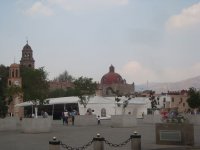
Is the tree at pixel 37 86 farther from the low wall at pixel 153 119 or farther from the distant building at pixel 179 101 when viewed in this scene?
the distant building at pixel 179 101

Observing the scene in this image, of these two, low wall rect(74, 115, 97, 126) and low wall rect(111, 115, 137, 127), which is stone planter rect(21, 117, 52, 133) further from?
low wall rect(74, 115, 97, 126)

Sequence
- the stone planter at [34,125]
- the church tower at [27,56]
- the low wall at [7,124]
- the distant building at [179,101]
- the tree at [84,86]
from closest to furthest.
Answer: the stone planter at [34,125] → the low wall at [7,124] → the tree at [84,86] → the distant building at [179,101] → the church tower at [27,56]

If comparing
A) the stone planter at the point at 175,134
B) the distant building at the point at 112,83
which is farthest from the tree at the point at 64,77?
the stone planter at the point at 175,134

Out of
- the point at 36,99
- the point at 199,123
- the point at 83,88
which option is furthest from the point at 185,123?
the point at 83,88

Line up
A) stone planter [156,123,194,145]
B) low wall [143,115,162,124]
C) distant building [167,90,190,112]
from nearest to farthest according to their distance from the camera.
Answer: stone planter [156,123,194,145] → low wall [143,115,162,124] → distant building [167,90,190,112]

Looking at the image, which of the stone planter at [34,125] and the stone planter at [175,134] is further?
the stone planter at [34,125]

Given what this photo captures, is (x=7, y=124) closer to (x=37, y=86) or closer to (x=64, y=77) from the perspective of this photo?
(x=37, y=86)

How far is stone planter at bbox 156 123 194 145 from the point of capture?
2038 cm

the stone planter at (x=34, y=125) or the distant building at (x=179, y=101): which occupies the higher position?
the distant building at (x=179, y=101)

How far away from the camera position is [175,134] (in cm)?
2069

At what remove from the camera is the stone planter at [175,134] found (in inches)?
802

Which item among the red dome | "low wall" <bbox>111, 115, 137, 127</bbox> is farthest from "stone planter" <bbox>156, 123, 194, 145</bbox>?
the red dome

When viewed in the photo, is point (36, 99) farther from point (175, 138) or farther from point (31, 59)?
point (31, 59)

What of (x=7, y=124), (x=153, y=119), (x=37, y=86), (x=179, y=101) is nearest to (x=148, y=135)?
(x=7, y=124)
